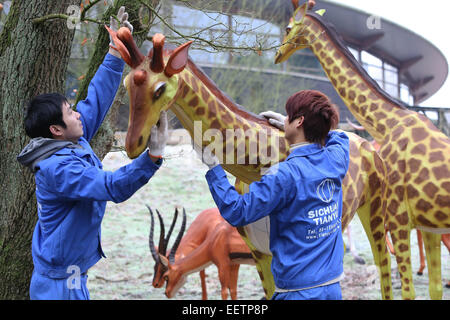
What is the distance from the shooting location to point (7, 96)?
3.13 m

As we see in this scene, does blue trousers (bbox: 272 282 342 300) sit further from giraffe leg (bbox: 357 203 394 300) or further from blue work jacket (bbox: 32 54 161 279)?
giraffe leg (bbox: 357 203 394 300)

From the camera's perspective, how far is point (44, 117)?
2.15 metres

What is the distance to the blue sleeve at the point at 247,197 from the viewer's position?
79.0 inches

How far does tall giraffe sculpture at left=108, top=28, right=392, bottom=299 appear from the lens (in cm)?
222

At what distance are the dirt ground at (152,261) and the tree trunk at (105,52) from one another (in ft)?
1.02

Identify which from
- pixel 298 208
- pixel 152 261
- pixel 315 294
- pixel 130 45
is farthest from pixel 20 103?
pixel 152 261

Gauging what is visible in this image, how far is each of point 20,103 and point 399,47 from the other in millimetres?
17707

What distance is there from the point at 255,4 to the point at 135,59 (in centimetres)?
1111

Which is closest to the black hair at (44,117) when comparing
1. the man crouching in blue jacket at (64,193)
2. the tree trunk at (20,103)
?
the man crouching in blue jacket at (64,193)

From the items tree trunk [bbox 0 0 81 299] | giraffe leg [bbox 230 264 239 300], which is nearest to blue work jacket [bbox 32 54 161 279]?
tree trunk [bbox 0 0 81 299]

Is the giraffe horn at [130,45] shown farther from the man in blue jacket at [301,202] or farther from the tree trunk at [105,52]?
the tree trunk at [105,52]

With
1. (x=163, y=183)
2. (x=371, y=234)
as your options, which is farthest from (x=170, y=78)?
(x=163, y=183)

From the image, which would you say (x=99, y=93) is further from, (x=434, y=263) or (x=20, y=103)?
(x=434, y=263)

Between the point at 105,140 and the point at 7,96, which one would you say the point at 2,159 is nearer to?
the point at 7,96
